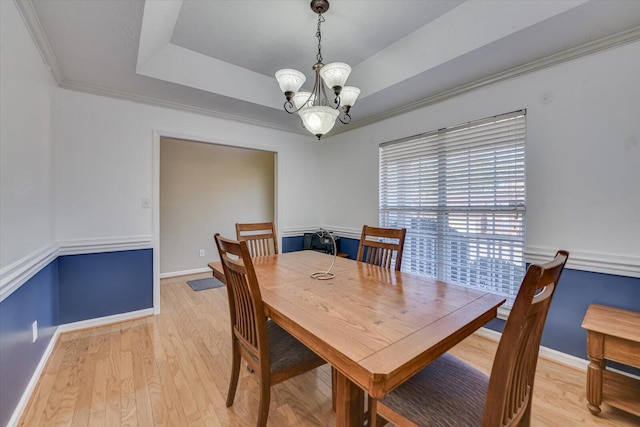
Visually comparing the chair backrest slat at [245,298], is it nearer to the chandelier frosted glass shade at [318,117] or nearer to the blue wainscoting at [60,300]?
the chandelier frosted glass shade at [318,117]

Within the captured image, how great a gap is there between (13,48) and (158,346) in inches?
86.9

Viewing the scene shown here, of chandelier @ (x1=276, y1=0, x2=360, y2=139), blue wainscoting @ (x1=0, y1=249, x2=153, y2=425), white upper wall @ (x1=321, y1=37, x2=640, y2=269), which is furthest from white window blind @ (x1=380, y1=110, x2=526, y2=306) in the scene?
blue wainscoting @ (x1=0, y1=249, x2=153, y2=425)

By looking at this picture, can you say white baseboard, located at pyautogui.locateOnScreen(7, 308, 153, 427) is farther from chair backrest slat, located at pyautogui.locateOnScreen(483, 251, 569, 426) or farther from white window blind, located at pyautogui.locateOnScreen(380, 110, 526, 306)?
white window blind, located at pyautogui.locateOnScreen(380, 110, 526, 306)

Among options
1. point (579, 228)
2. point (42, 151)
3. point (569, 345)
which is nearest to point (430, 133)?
point (579, 228)

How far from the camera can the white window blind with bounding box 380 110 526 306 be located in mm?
2209

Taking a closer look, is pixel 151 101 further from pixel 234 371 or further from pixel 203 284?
pixel 234 371

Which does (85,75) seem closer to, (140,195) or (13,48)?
(13,48)

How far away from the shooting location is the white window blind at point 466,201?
7.25 feet

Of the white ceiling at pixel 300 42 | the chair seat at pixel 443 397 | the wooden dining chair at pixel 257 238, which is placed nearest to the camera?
the chair seat at pixel 443 397

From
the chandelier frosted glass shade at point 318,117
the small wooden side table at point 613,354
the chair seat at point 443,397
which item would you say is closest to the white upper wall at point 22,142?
the chandelier frosted glass shade at point 318,117

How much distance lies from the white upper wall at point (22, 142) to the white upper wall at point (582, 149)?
10.6ft

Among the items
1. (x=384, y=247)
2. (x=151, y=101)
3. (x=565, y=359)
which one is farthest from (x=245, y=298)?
(x=151, y=101)

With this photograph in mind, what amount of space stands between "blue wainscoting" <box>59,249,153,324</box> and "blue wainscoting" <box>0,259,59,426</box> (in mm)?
279

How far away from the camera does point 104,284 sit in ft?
8.61
